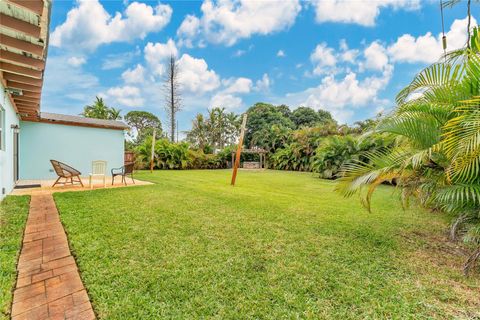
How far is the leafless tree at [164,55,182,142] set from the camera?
26766 millimetres

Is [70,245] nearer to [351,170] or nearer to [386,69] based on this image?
[351,170]

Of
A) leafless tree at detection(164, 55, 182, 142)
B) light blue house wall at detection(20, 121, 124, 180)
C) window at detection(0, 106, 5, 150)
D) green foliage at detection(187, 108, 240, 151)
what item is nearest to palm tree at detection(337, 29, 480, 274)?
window at detection(0, 106, 5, 150)

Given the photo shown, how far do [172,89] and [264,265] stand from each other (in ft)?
89.1

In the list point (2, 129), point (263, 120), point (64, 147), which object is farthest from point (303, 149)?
point (2, 129)

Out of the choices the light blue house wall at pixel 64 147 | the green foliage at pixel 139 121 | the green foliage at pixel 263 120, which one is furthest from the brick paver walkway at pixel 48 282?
the green foliage at pixel 139 121

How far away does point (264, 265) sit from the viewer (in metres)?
2.76

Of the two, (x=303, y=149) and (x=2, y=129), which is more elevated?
(x=303, y=149)

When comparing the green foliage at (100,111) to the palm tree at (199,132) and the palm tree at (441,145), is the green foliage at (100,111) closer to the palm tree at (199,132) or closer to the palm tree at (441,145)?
the palm tree at (199,132)

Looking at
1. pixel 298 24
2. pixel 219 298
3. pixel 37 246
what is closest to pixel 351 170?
pixel 219 298

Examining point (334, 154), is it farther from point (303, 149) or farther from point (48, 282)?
point (48, 282)

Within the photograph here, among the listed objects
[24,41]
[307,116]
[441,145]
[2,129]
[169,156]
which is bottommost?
[169,156]

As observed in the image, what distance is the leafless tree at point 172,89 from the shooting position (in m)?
26.8

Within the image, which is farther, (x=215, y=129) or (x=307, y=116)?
(x=307, y=116)

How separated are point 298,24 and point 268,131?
38.8ft
